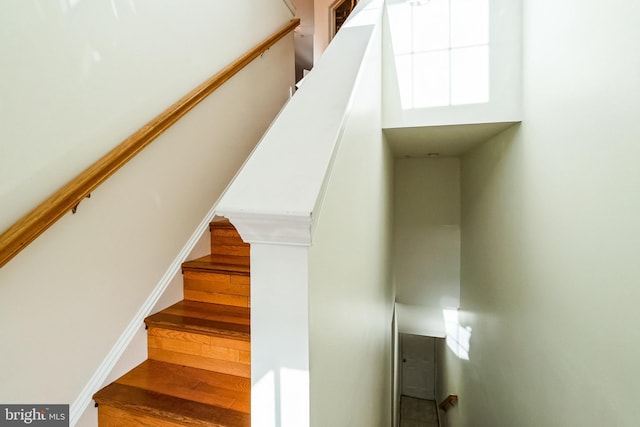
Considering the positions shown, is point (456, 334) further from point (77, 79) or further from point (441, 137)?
point (77, 79)

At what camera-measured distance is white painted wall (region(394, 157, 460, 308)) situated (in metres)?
3.87

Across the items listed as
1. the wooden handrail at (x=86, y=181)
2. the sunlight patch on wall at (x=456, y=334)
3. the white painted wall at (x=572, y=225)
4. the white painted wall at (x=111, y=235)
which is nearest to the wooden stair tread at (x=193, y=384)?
the white painted wall at (x=111, y=235)

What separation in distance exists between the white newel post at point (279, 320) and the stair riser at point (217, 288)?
85 cm

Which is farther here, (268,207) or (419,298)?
(419,298)

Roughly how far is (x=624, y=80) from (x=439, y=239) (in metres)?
3.07

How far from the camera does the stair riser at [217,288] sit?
4.96 feet

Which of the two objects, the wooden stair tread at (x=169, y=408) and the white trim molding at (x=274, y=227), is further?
the wooden stair tread at (x=169, y=408)

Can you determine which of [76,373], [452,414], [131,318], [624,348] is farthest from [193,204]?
[452,414]

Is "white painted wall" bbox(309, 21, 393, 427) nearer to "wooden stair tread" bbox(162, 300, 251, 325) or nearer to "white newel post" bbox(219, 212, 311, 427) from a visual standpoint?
"white newel post" bbox(219, 212, 311, 427)

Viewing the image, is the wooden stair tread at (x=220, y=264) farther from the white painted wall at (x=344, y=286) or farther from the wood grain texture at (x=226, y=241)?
the white painted wall at (x=344, y=286)

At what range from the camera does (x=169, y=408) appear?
1063 millimetres

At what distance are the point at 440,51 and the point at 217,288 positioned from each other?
194 cm

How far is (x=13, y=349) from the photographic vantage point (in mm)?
943

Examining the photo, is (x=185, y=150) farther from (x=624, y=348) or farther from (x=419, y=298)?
(x=419, y=298)
